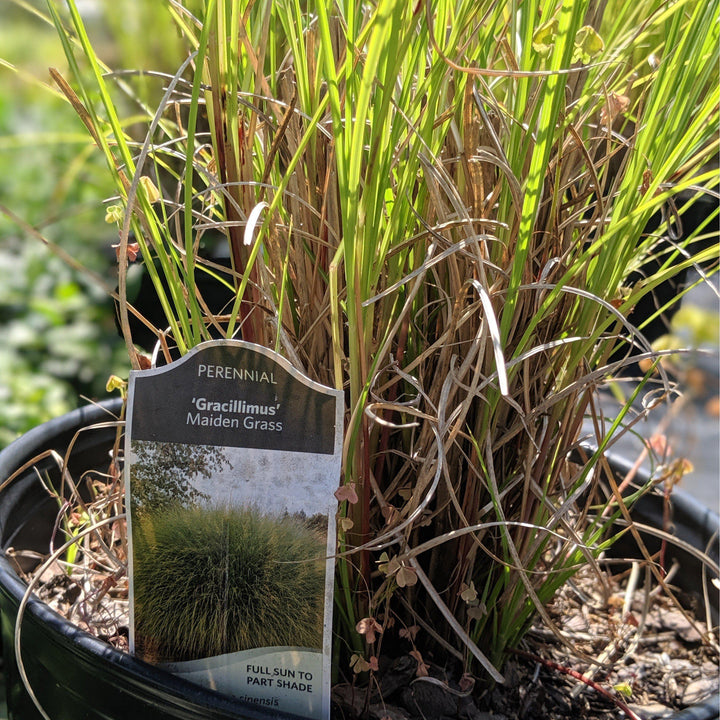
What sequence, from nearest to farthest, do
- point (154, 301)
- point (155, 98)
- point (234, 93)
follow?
1. point (234, 93)
2. point (154, 301)
3. point (155, 98)

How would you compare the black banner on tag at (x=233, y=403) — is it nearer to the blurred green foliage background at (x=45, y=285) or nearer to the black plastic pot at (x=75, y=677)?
the black plastic pot at (x=75, y=677)

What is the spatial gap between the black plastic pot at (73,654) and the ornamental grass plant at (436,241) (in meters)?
0.11

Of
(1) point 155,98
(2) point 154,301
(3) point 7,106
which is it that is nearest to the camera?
(2) point 154,301

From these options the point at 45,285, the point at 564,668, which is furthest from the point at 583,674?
the point at 45,285

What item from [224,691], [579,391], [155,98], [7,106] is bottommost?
[224,691]

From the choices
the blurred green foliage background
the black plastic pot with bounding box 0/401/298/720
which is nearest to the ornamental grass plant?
the black plastic pot with bounding box 0/401/298/720

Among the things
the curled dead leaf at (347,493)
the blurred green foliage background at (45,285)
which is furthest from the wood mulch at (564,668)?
the blurred green foliage background at (45,285)

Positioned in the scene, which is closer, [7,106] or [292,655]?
[292,655]

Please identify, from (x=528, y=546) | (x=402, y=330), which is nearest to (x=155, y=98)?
(x=402, y=330)

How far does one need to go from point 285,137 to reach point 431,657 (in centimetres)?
40

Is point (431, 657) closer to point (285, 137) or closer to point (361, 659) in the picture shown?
point (361, 659)

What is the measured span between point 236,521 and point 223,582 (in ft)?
0.15

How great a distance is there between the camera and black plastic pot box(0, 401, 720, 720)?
18.8 inches

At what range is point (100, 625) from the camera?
0.62 m
